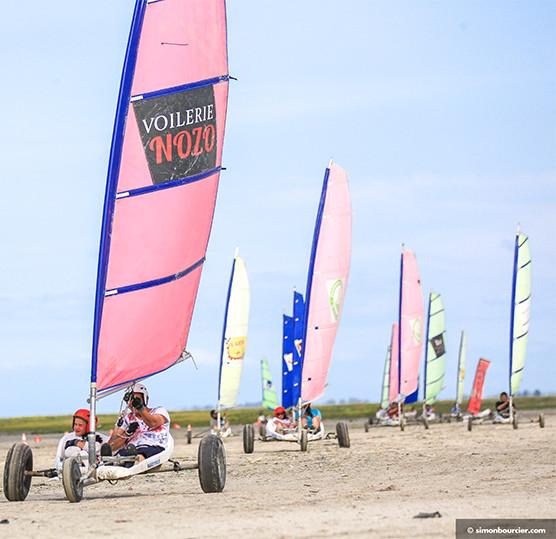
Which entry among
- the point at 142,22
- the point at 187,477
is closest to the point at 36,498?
the point at 187,477

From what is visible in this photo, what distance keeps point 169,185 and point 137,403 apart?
8.03ft

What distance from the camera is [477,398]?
5300 centimetres

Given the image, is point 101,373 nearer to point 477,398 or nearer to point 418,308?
point 418,308

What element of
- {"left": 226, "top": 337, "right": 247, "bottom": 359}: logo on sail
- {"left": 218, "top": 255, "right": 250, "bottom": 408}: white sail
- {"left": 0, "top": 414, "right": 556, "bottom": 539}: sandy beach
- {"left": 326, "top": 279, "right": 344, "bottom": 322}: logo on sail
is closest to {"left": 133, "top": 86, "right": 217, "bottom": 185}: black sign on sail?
{"left": 0, "top": 414, "right": 556, "bottom": 539}: sandy beach

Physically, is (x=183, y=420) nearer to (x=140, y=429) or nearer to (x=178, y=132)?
(x=140, y=429)

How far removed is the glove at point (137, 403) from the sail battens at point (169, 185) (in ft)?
7.43

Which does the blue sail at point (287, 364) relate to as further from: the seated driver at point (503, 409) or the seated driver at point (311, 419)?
the seated driver at point (311, 419)

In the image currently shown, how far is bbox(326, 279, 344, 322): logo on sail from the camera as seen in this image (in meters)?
28.8

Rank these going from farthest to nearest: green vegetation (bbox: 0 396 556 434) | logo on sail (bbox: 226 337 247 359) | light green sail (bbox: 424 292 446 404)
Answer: green vegetation (bbox: 0 396 556 434)
light green sail (bbox: 424 292 446 404)
logo on sail (bbox: 226 337 247 359)

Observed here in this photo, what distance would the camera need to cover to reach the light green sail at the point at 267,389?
2719 inches

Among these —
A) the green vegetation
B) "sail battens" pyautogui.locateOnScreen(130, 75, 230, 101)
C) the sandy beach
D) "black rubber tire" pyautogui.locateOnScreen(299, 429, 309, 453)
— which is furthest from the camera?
the green vegetation

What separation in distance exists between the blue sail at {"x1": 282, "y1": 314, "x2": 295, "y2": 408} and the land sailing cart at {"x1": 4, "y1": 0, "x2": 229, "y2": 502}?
23.4 m

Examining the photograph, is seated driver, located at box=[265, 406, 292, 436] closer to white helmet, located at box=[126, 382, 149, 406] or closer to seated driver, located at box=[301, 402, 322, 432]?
seated driver, located at box=[301, 402, 322, 432]

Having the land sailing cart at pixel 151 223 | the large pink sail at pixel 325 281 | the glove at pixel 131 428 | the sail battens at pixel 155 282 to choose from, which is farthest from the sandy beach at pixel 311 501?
the large pink sail at pixel 325 281
